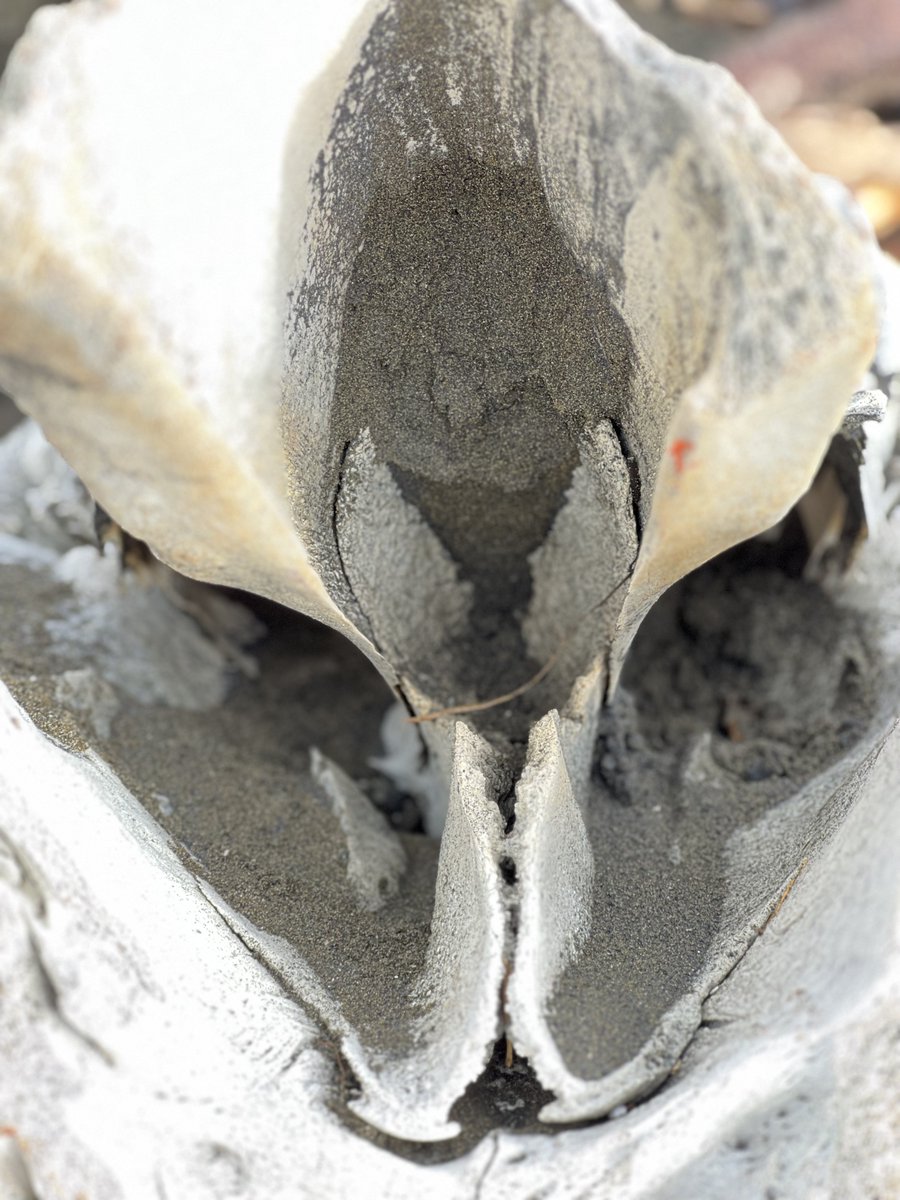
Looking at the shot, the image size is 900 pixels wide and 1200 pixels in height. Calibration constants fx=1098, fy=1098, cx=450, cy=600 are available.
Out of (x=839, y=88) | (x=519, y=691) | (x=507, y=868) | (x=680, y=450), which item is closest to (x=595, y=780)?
(x=519, y=691)

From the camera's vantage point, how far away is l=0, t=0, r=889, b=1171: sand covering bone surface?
1.63 feet

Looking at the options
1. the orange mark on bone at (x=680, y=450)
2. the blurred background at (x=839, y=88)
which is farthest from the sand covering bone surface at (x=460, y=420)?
the blurred background at (x=839, y=88)

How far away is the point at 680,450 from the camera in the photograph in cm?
52

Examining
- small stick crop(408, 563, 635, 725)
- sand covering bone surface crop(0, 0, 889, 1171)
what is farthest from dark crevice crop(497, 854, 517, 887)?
small stick crop(408, 563, 635, 725)

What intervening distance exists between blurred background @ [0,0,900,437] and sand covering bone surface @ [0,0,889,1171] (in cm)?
109

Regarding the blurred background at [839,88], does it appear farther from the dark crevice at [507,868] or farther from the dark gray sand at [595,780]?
the dark crevice at [507,868]

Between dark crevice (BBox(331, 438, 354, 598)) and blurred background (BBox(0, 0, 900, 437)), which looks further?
blurred background (BBox(0, 0, 900, 437))

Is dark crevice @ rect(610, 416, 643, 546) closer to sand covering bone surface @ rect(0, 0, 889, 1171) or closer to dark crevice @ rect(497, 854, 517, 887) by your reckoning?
sand covering bone surface @ rect(0, 0, 889, 1171)

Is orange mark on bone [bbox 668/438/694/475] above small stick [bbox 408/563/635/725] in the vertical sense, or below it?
above

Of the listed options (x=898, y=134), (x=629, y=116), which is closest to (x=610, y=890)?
(x=629, y=116)

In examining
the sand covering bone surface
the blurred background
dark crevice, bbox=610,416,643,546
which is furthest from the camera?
the blurred background

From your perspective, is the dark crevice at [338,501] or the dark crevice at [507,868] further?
the dark crevice at [338,501]

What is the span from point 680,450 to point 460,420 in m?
0.24

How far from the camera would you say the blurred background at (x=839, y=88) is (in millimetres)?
1646
